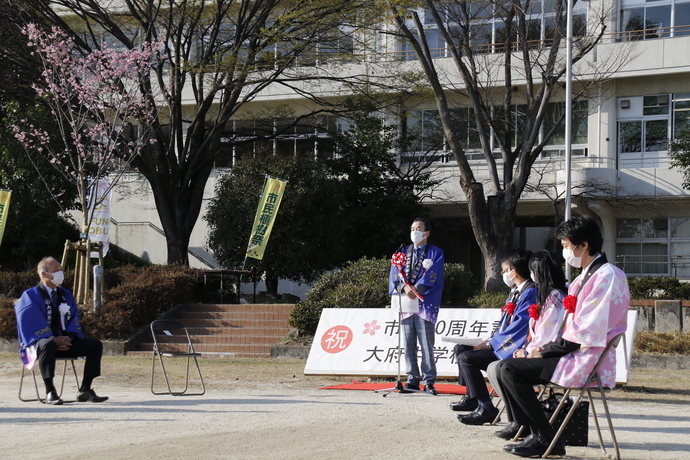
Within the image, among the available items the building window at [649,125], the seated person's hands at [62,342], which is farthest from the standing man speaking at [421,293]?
Result: the building window at [649,125]

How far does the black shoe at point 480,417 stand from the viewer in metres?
6.14

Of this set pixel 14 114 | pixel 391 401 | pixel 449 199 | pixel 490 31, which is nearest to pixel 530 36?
pixel 490 31

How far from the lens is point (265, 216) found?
17.8m

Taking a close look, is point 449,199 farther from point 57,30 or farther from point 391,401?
point 391,401

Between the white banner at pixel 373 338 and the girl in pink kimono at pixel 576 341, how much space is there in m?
4.53

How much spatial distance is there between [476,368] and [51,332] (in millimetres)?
4356

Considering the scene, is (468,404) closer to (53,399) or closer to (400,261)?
(400,261)

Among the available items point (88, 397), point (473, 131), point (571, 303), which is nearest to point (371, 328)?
point (88, 397)

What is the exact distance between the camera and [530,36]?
2189 centimetres

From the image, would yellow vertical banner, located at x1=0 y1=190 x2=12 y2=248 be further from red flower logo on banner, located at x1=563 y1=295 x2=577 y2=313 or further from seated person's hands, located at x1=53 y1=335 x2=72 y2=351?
red flower logo on banner, located at x1=563 y1=295 x2=577 y2=313

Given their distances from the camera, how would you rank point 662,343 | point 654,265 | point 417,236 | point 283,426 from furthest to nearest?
point 654,265
point 662,343
point 417,236
point 283,426

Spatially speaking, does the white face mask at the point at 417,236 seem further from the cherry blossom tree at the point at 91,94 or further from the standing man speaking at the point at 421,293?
the cherry blossom tree at the point at 91,94

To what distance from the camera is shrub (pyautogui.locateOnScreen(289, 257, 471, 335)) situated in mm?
12773

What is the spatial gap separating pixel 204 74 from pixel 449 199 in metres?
9.61
